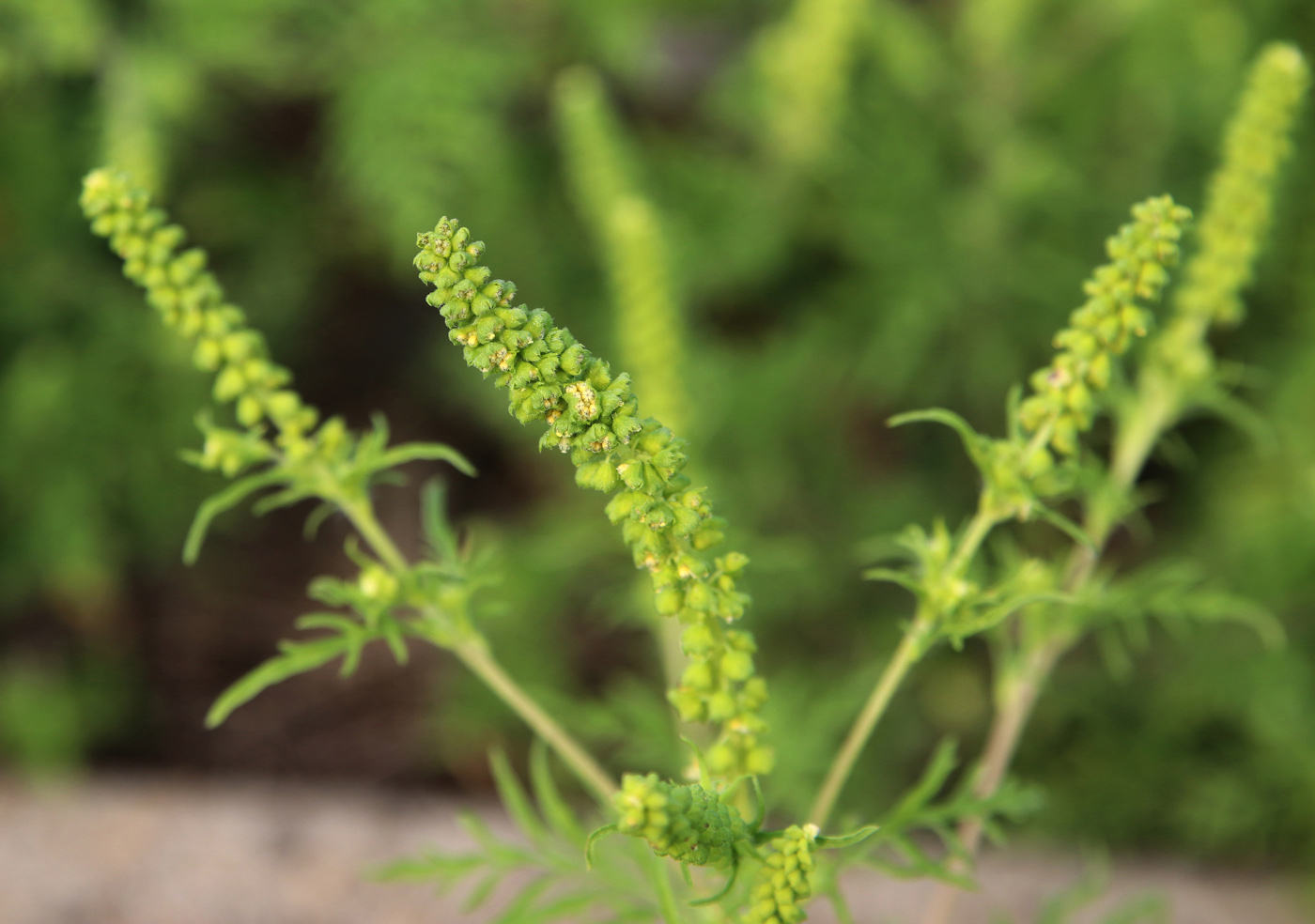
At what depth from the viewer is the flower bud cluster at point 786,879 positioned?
117 centimetres

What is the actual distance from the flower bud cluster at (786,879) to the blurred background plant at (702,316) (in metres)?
1.97

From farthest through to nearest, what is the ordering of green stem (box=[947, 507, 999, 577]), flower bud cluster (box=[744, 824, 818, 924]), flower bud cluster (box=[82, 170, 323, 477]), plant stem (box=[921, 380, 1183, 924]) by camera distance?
plant stem (box=[921, 380, 1183, 924]) < green stem (box=[947, 507, 999, 577]) < flower bud cluster (box=[82, 170, 323, 477]) < flower bud cluster (box=[744, 824, 818, 924])

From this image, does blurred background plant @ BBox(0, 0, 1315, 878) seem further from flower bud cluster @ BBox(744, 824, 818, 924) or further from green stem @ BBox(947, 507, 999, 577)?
flower bud cluster @ BBox(744, 824, 818, 924)

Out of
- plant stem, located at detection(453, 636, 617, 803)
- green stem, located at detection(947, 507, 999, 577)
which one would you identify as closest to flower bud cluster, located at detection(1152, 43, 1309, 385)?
green stem, located at detection(947, 507, 999, 577)

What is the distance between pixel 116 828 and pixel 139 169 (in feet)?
5.84

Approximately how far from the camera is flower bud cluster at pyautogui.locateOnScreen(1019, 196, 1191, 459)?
48.1 inches

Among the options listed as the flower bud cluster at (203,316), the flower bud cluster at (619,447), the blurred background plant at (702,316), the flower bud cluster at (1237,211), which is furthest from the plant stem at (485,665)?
the blurred background plant at (702,316)

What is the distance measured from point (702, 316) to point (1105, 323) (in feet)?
9.10

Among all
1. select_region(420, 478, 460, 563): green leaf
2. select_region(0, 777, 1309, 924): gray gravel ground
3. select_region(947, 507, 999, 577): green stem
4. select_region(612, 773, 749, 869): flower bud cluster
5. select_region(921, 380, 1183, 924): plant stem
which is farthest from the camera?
select_region(0, 777, 1309, 924): gray gravel ground

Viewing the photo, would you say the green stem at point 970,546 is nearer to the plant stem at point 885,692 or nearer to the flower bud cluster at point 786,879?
the plant stem at point 885,692

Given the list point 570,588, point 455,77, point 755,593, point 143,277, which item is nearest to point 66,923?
point 570,588

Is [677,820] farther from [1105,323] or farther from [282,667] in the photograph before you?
[1105,323]

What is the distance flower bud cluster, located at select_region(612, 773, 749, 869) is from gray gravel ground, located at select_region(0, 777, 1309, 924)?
174 centimetres

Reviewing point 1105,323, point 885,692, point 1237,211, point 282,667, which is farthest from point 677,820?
point 1237,211
